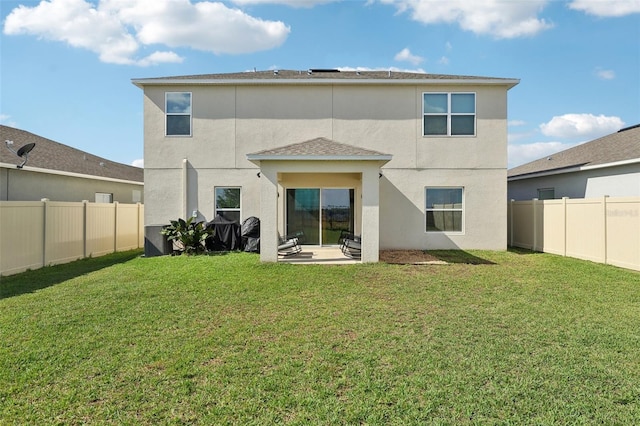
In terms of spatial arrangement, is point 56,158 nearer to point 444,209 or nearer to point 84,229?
point 84,229

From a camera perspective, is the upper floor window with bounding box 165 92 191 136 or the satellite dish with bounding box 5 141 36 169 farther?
the upper floor window with bounding box 165 92 191 136

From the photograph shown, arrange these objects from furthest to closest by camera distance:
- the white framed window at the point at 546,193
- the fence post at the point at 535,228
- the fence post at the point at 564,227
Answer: the white framed window at the point at 546,193 < the fence post at the point at 535,228 < the fence post at the point at 564,227

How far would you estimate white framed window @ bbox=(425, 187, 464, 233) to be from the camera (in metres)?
14.0

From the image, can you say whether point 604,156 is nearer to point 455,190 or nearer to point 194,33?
point 455,190

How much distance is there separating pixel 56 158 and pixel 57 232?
8.26m

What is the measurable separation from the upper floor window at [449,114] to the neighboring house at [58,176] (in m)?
15.9

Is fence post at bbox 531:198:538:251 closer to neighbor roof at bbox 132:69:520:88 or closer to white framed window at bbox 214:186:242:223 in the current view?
neighbor roof at bbox 132:69:520:88

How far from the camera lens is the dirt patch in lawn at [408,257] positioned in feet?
37.0

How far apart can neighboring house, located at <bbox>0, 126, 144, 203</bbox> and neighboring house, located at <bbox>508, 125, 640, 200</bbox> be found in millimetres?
22210

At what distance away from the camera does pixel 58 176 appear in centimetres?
1595

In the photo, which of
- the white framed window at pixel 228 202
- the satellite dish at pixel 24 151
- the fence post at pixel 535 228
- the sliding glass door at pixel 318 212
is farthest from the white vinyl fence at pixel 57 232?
the fence post at pixel 535 228

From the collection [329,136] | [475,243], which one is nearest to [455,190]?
[475,243]

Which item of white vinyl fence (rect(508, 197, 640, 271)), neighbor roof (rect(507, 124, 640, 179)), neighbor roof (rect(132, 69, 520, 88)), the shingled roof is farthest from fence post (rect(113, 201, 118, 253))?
neighbor roof (rect(507, 124, 640, 179))

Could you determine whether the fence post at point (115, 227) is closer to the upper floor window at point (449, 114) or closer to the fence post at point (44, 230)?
the fence post at point (44, 230)
